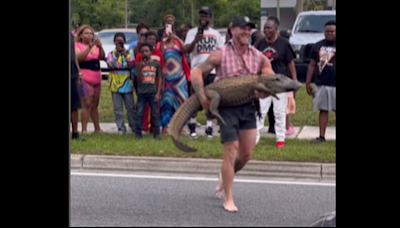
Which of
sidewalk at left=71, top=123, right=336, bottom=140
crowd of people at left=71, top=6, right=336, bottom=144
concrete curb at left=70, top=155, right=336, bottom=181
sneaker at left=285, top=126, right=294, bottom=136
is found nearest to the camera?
concrete curb at left=70, top=155, right=336, bottom=181

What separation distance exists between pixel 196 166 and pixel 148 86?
1529mm

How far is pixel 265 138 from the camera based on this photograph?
9359 mm

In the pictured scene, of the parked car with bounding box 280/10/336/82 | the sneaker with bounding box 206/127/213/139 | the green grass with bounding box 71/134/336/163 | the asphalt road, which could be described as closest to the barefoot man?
the asphalt road

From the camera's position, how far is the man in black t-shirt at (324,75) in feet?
27.5

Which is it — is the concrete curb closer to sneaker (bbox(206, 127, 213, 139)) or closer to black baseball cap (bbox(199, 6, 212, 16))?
sneaker (bbox(206, 127, 213, 139))

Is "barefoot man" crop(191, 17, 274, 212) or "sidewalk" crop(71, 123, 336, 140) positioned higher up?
"barefoot man" crop(191, 17, 274, 212)

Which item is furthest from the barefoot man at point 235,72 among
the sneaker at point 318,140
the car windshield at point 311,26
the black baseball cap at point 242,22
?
the car windshield at point 311,26

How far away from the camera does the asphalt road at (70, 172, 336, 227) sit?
5.89m

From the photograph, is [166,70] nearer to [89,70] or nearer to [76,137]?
[89,70]

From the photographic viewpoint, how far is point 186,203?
254 inches

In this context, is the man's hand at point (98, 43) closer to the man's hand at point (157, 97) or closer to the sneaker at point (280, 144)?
the man's hand at point (157, 97)

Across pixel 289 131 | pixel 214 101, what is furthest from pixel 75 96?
Answer: pixel 214 101

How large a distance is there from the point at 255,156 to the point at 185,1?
7.10 ft
